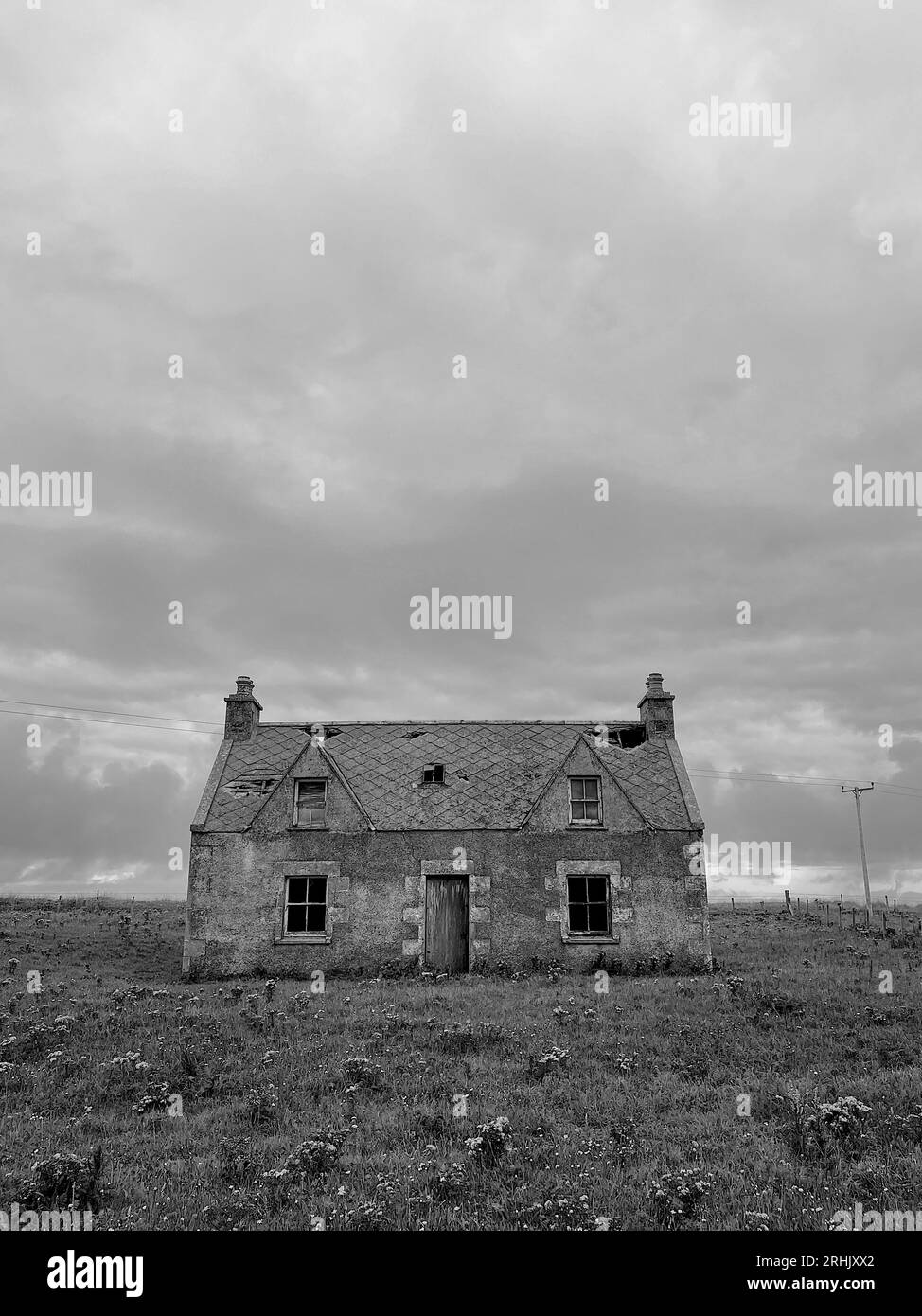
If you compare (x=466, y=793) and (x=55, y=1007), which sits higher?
(x=466, y=793)

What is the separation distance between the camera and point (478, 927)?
2700 cm

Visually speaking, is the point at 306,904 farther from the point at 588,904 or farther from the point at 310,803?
the point at 588,904

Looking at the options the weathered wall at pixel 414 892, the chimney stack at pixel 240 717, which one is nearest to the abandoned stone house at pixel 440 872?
the weathered wall at pixel 414 892

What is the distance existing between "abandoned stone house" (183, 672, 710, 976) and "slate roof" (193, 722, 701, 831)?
0.09 meters

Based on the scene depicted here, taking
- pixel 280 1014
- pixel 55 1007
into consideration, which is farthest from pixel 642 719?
pixel 55 1007

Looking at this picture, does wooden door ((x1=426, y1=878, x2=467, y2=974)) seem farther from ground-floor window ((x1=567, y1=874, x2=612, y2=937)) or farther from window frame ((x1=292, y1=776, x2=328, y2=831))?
window frame ((x1=292, y1=776, x2=328, y2=831))

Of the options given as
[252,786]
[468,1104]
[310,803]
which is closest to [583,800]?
[310,803]

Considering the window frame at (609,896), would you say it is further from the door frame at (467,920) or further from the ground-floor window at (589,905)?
the door frame at (467,920)

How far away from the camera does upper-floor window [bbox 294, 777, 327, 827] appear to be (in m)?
28.5

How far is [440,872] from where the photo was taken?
90.1 ft

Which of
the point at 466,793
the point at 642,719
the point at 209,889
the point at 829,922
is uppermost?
the point at 642,719

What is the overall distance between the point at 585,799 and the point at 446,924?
20.3 feet
